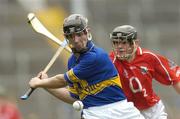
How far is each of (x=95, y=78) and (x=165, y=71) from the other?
54.2 inches

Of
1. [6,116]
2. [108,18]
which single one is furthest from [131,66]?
[108,18]

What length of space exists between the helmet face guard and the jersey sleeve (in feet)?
1.15

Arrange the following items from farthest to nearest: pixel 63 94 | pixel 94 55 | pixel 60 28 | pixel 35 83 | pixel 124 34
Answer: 1. pixel 60 28
2. pixel 124 34
3. pixel 63 94
4. pixel 35 83
5. pixel 94 55

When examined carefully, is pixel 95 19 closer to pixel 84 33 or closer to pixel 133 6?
pixel 133 6

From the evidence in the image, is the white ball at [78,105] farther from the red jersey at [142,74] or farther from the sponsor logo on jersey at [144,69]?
the sponsor logo on jersey at [144,69]

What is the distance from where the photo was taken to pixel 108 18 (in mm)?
24203

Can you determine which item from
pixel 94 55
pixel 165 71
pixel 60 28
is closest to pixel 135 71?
Answer: pixel 165 71

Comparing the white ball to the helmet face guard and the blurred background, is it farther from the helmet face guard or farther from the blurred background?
the blurred background

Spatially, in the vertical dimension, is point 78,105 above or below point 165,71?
above

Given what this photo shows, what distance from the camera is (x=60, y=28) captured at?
69.5 feet

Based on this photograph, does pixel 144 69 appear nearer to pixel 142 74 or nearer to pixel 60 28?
pixel 142 74

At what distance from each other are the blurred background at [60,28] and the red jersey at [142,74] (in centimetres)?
967

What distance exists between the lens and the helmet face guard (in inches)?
372

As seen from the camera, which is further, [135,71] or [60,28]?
[60,28]
